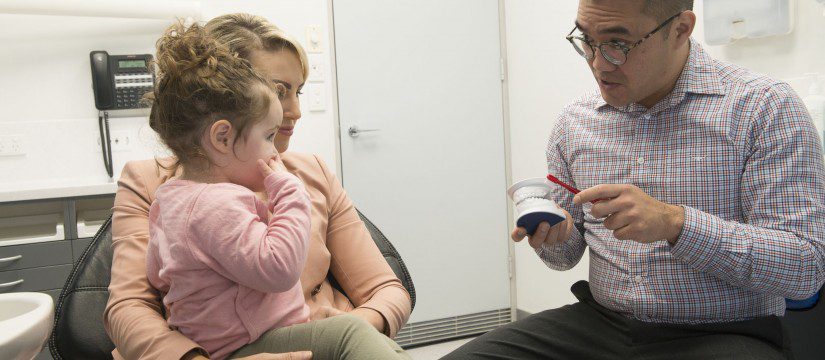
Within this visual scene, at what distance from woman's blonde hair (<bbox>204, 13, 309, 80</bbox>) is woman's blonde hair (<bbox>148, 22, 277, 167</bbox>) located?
21cm

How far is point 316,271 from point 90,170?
7.54 ft

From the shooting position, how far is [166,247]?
1279mm

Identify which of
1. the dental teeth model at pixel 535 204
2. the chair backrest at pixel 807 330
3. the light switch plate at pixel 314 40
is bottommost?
the chair backrest at pixel 807 330

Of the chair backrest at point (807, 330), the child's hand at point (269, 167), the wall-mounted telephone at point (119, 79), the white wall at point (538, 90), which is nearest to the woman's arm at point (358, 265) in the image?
the child's hand at point (269, 167)

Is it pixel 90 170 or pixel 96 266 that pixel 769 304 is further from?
pixel 90 170

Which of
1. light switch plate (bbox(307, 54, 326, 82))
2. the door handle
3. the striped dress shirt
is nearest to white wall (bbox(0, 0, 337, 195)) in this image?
light switch plate (bbox(307, 54, 326, 82))

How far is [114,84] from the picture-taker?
329 centimetres

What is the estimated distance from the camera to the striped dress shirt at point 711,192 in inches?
54.8

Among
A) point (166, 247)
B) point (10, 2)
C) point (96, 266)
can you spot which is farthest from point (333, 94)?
point (166, 247)

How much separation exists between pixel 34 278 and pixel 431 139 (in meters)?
1.98

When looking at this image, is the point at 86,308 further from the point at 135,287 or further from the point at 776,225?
the point at 776,225

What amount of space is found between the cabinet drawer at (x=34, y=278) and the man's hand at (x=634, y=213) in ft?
7.22

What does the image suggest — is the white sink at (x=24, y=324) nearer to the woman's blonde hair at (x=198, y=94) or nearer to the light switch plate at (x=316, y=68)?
the woman's blonde hair at (x=198, y=94)

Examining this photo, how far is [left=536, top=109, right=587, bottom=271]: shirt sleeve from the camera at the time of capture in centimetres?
176
